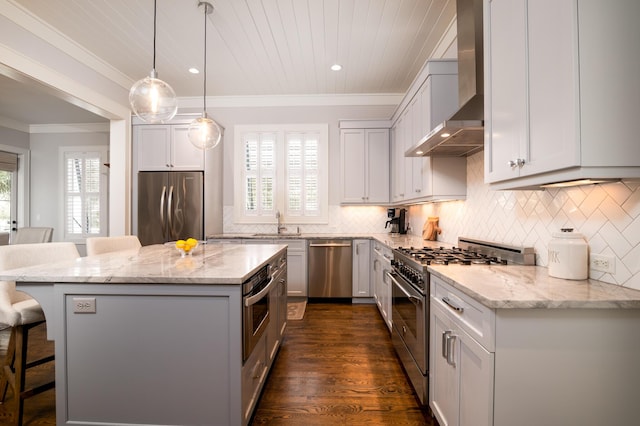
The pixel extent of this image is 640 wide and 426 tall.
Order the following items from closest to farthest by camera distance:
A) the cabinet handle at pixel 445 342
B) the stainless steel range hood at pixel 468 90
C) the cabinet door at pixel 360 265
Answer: the cabinet handle at pixel 445 342, the stainless steel range hood at pixel 468 90, the cabinet door at pixel 360 265

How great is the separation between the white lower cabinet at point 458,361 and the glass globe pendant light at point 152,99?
2.19 m

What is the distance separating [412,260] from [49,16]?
13.3ft

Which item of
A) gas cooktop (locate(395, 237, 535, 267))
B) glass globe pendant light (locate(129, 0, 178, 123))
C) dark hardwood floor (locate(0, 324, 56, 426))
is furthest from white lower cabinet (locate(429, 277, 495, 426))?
dark hardwood floor (locate(0, 324, 56, 426))

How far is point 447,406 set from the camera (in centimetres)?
150

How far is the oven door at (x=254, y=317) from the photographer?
1.49 metres

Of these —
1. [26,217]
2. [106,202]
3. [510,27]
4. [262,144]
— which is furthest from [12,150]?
[510,27]

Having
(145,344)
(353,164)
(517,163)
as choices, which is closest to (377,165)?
(353,164)

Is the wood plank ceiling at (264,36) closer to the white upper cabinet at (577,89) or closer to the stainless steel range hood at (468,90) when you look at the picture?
the stainless steel range hood at (468,90)

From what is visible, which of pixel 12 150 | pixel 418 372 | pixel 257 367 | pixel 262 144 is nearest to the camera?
pixel 257 367

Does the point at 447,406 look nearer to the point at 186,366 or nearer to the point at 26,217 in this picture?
the point at 186,366

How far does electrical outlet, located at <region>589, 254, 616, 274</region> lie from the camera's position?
131 centimetres

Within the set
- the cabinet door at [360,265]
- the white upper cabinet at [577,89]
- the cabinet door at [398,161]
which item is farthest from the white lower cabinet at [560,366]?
the cabinet door at [360,265]

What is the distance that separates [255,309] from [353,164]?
3097mm

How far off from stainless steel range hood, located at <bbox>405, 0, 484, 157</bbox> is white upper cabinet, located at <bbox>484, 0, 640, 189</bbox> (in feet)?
A: 1.84
